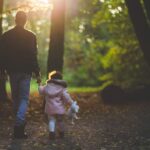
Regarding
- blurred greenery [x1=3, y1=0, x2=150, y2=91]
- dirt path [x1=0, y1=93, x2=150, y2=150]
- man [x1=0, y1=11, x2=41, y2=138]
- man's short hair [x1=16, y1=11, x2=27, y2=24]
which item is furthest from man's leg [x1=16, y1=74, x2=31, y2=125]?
blurred greenery [x1=3, y1=0, x2=150, y2=91]

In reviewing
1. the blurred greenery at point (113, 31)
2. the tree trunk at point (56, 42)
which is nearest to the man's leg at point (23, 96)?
the tree trunk at point (56, 42)

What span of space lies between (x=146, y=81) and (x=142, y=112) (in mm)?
11584

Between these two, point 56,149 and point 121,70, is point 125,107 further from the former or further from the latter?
point 121,70

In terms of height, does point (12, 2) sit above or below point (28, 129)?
above

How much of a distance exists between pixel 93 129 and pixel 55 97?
2.31m

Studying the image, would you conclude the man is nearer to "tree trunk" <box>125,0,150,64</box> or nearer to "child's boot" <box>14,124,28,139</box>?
"child's boot" <box>14,124,28,139</box>

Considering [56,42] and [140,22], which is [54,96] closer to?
[56,42]

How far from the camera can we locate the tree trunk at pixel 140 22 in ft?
54.8

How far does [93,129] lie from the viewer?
551 inches

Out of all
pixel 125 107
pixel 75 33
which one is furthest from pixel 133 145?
pixel 75 33

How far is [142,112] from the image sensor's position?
57.8 feet

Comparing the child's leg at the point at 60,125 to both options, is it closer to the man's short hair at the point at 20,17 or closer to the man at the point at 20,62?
the man at the point at 20,62

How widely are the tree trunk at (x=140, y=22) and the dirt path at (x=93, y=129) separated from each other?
194 cm

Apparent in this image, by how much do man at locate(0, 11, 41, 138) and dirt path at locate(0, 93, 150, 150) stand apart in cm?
64
